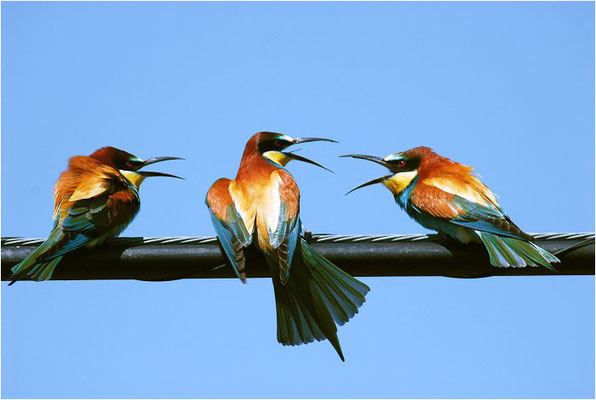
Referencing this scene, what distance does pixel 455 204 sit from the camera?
297 cm

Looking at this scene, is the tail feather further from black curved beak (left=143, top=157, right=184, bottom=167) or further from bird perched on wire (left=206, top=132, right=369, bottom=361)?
black curved beak (left=143, top=157, right=184, bottom=167)

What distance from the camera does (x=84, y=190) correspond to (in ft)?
9.84

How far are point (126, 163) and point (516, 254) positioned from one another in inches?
76.6

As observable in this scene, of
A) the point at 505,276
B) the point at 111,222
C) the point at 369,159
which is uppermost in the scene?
the point at 369,159

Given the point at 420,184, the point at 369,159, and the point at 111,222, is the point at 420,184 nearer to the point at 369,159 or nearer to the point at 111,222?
the point at 369,159

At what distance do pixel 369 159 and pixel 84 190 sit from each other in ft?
4.48

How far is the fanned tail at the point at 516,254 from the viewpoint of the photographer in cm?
243

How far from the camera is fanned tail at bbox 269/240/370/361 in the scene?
262 centimetres

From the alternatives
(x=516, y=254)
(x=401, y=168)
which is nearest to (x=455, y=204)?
(x=516, y=254)

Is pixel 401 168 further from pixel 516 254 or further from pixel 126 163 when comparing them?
pixel 126 163

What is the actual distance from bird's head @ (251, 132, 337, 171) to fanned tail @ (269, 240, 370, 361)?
32.6 inches

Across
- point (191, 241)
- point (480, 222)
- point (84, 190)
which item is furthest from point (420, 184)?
point (84, 190)

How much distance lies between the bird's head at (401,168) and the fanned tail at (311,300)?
2.93 ft

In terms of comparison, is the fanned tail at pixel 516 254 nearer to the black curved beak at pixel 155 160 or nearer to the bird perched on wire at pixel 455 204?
the bird perched on wire at pixel 455 204
